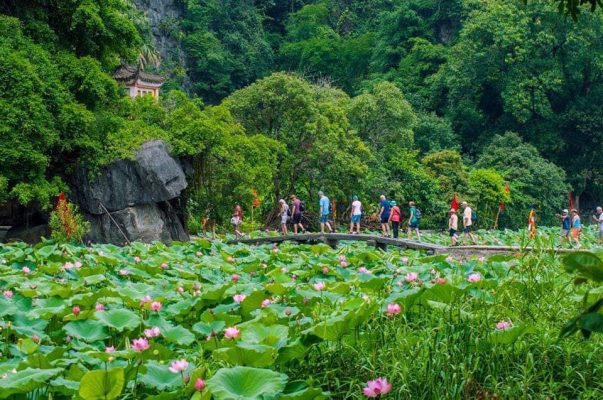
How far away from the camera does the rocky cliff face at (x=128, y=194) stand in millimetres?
17172

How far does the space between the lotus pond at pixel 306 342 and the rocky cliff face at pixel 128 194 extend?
1217 cm

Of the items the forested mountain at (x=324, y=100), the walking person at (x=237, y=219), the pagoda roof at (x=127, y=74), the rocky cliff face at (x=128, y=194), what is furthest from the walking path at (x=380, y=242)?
the pagoda roof at (x=127, y=74)

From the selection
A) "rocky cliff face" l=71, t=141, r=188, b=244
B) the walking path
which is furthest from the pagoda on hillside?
the walking path

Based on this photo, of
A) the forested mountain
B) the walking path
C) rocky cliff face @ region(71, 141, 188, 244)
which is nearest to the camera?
the walking path

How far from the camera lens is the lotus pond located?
9.30 feet

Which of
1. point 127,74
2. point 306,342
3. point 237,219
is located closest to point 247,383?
point 306,342

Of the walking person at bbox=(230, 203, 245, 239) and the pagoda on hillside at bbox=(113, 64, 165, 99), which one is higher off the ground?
the pagoda on hillside at bbox=(113, 64, 165, 99)

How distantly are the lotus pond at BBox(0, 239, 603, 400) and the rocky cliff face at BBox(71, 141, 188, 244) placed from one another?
12.2m

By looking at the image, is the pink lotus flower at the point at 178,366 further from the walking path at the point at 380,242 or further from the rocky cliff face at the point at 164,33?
the rocky cliff face at the point at 164,33

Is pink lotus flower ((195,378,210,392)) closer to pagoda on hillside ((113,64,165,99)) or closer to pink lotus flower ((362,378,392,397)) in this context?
pink lotus flower ((362,378,392,397))

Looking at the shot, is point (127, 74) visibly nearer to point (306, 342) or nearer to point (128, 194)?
point (128, 194)

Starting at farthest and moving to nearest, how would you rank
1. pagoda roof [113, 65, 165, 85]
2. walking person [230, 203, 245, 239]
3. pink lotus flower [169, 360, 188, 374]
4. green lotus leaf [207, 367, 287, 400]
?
pagoda roof [113, 65, 165, 85] → walking person [230, 203, 245, 239] → pink lotus flower [169, 360, 188, 374] → green lotus leaf [207, 367, 287, 400]

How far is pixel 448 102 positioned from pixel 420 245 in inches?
1065

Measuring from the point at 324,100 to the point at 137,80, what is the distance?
884 cm
